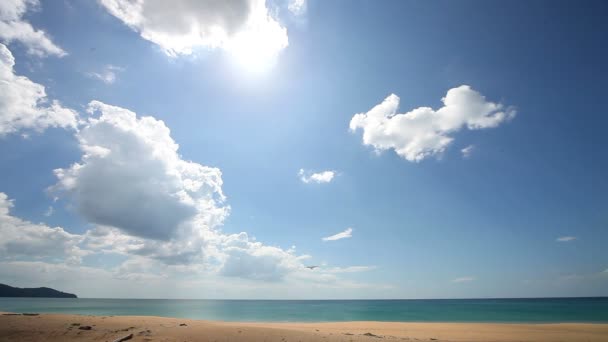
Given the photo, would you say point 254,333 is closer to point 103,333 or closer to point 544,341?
point 103,333

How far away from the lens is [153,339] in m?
14.9

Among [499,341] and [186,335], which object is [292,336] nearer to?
[186,335]

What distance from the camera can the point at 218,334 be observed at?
1684cm

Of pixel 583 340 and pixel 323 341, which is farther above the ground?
pixel 323 341

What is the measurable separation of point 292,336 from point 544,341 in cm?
2053

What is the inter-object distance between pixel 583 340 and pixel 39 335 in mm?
38486

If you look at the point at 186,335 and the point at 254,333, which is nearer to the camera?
the point at 186,335

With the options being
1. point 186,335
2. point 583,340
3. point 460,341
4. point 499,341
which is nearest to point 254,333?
point 186,335

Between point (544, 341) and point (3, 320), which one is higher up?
point (3, 320)

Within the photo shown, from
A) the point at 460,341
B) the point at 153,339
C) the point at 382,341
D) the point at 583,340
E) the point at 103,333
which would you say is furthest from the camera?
the point at 583,340

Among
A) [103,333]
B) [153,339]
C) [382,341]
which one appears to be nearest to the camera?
[153,339]

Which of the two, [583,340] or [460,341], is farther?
[583,340]

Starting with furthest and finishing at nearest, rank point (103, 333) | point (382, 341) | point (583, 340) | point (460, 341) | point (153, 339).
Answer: point (583, 340) < point (460, 341) < point (382, 341) < point (103, 333) < point (153, 339)

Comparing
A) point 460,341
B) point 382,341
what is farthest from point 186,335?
point 460,341
